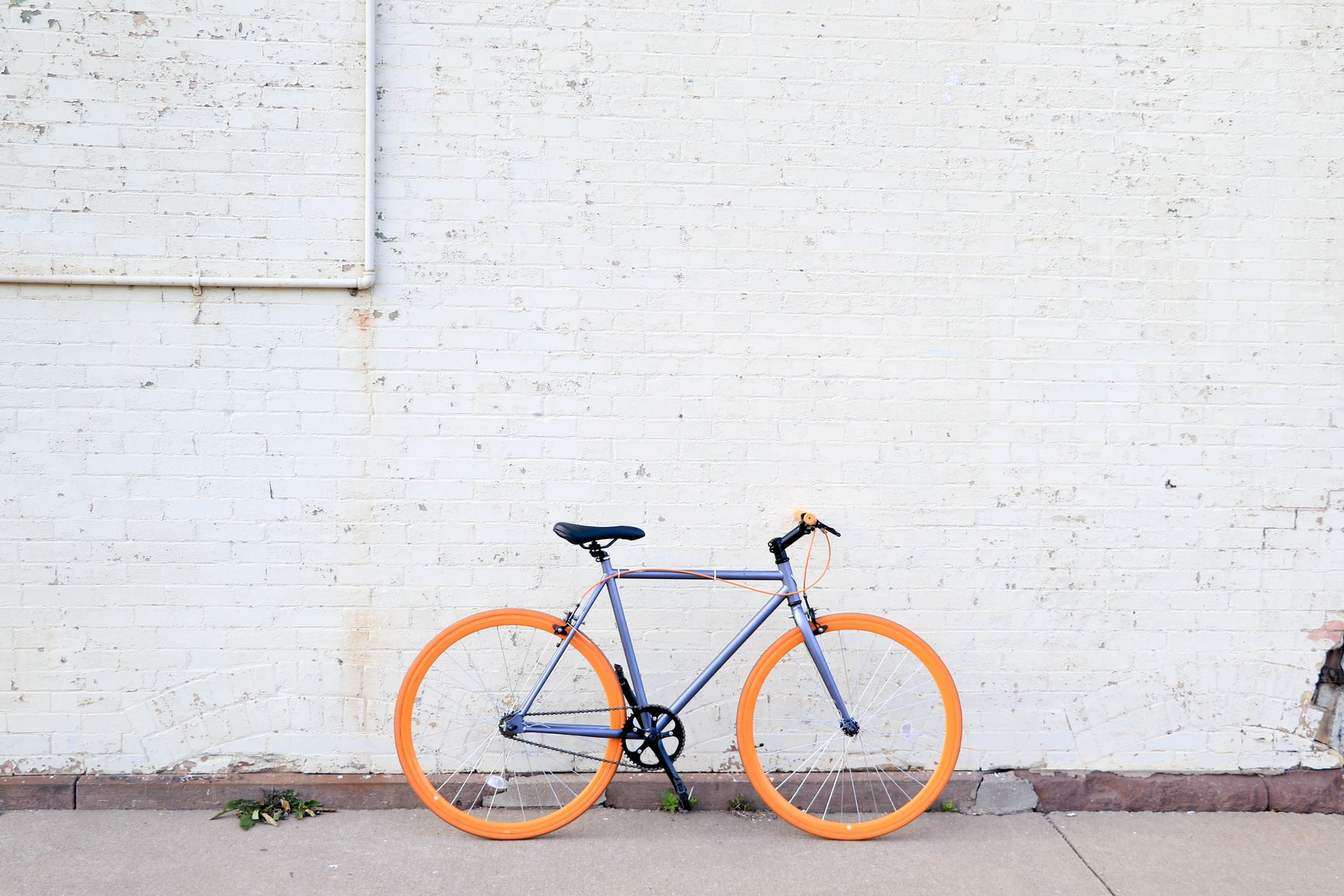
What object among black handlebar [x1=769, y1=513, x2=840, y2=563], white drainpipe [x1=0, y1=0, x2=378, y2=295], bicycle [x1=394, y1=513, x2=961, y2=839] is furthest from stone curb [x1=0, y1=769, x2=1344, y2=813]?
white drainpipe [x1=0, y1=0, x2=378, y2=295]

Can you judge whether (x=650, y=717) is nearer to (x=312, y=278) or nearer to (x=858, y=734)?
(x=858, y=734)

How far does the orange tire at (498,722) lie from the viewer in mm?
3633

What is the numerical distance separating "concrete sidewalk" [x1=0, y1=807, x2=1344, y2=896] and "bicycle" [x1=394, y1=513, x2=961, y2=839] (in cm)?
13

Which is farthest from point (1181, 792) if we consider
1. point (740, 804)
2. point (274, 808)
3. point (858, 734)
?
point (274, 808)

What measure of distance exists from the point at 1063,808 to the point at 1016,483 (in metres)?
1.32

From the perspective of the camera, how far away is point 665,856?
11.0ft

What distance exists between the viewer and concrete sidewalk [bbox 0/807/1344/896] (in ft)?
10.3

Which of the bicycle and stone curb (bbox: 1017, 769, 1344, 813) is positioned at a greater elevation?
the bicycle

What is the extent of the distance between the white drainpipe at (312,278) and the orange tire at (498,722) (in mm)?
1434

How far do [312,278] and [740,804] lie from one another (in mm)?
2622

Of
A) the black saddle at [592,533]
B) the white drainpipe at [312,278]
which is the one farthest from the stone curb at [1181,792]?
the white drainpipe at [312,278]

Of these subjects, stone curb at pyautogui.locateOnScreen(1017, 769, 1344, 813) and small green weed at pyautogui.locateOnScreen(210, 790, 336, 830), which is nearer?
small green weed at pyautogui.locateOnScreen(210, 790, 336, 830)

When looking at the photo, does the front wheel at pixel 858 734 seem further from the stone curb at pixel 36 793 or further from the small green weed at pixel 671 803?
the stone curb at pixel 36 793

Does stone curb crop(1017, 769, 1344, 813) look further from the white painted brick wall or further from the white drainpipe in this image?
the white drainpipe
